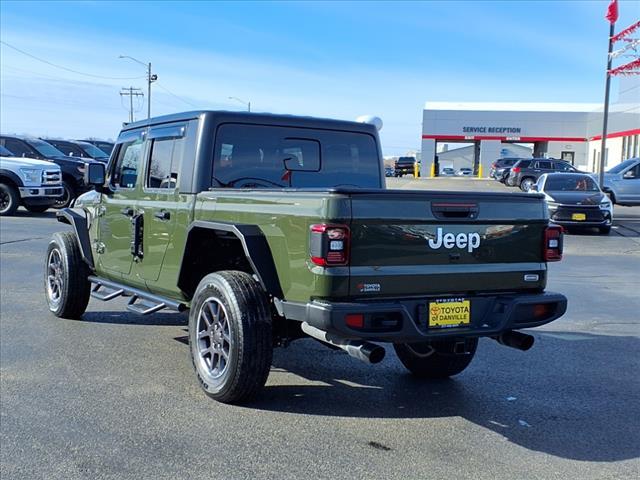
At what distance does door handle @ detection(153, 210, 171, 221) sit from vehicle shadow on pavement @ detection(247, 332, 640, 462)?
1.55 meters

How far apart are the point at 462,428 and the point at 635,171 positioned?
21447 millimetres

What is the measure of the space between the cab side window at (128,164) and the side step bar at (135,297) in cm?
97

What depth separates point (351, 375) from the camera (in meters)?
5.92

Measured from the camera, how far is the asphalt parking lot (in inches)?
162

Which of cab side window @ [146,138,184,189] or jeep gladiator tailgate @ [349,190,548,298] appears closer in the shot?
jeep gladiator tailgate @ [349,190,548,298]

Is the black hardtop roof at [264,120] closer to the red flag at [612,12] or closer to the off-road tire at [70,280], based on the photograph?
the off-road tire at [70,280]

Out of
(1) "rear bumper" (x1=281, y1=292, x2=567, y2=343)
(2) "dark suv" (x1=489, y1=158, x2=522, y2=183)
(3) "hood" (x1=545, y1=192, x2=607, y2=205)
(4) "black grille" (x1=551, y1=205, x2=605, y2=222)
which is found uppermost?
(2) "dark suv" (x1=489, y1=158, x2=522, y2=183)

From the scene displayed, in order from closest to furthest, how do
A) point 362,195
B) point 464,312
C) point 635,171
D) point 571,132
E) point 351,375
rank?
point 362,195 < point 464,312 < point 351,375 < point 635,171 < point 571,132

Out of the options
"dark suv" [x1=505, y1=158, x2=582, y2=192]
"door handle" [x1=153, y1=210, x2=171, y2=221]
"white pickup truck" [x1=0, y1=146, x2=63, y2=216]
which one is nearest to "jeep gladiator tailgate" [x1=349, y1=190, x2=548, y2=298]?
"door handle" [x1=153, y1=210, x2=171, y2=221]

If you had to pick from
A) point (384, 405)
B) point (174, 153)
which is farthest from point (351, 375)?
point (174, 153)

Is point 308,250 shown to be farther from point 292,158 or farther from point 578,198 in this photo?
point 578,198

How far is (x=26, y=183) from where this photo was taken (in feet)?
62.1

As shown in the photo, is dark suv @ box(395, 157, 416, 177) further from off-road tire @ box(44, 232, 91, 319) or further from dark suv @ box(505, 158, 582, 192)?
off-road tire @ box(44, 232, 91, 319)

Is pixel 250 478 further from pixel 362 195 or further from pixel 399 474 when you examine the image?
pixel 362 195
